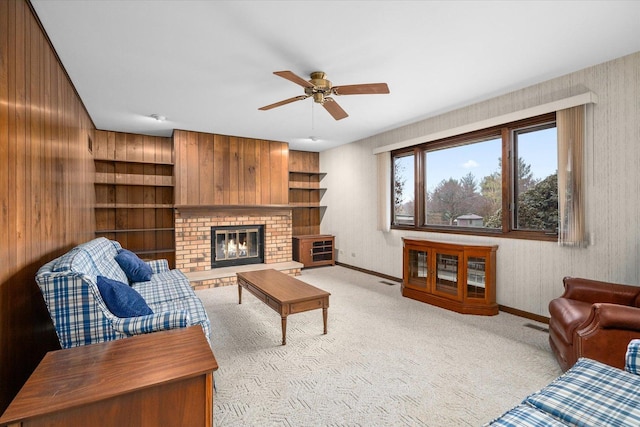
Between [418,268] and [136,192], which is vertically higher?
[136,192]

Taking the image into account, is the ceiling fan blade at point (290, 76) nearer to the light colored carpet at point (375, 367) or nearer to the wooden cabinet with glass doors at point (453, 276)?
the light colored carpet at point (375, 367)

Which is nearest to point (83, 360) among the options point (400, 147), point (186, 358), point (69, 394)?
point (69, 394)

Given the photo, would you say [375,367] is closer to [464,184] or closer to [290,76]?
[290,76]

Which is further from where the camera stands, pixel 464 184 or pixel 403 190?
pixel 403 190

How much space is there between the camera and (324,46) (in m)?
2.54

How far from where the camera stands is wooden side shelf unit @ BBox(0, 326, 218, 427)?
3.52ft

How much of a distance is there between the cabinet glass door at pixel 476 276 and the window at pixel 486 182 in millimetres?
449

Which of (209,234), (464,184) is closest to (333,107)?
(464,184)

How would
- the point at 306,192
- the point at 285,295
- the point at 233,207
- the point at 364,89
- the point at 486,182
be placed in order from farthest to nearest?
the point at 306,192 < the point at 233,207 < the point at 486,182 < the point at 285,295 < the point at 364,89

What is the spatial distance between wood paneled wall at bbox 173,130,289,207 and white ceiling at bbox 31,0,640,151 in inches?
52.1

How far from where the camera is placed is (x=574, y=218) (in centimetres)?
301

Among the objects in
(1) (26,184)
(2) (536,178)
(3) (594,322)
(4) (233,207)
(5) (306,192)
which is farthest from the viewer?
(5) (306,192)

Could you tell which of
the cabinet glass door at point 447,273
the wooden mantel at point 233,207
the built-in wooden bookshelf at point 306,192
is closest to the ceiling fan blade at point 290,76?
the cabinet glass door at point 447,273

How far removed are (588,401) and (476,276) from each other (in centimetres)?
266
